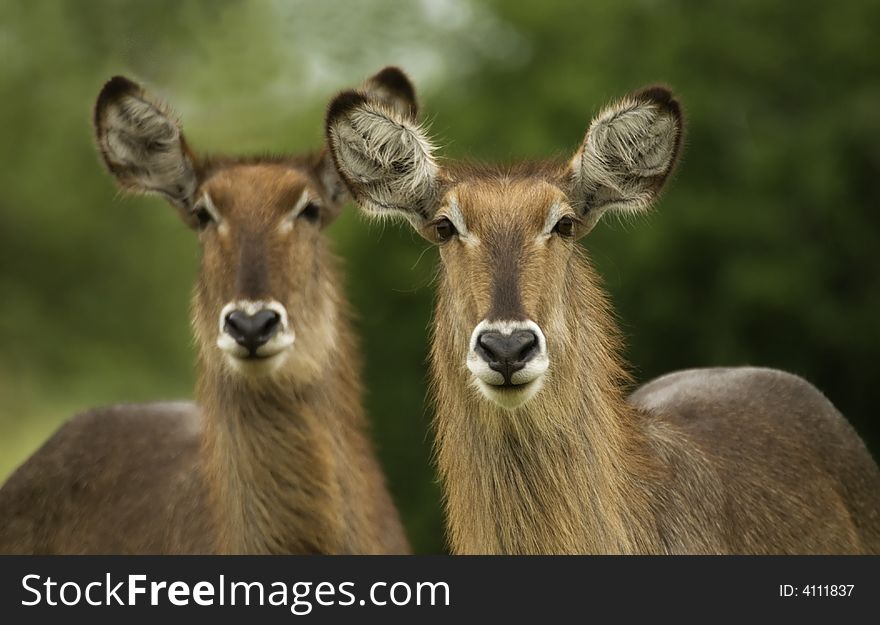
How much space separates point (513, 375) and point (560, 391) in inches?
24.9

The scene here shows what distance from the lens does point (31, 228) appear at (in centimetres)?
3866

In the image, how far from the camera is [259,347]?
365 inches

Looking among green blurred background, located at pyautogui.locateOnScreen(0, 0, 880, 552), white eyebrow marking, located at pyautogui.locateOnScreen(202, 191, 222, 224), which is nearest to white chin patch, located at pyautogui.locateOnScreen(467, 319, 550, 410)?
white eyebrow marking, located at pyautogui.locateOnScreen(202, 191, 222, 224)

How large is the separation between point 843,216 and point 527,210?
1560 centimetres

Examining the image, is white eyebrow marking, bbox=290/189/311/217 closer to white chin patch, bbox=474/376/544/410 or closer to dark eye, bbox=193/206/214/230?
dark eye, bbox=193/206/214/230

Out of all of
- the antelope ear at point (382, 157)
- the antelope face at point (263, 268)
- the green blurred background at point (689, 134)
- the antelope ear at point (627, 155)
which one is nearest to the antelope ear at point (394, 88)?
the antelope face at point (263, 268)

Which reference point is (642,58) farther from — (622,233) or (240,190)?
(240,190)

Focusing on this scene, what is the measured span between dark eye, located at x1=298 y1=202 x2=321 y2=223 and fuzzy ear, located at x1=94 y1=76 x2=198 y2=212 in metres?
0.88

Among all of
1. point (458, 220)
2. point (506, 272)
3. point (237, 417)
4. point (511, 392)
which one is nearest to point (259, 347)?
point (237, 417)

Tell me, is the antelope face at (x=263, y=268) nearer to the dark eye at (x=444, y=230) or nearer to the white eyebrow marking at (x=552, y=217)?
the dark eye at (x=444, y=230)

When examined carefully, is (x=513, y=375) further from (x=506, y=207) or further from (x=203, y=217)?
(x=203, y=217)

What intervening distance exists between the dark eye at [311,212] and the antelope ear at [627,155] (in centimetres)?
249

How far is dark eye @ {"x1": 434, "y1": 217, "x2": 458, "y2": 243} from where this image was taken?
7.79 metres

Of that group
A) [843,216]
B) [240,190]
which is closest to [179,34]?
[240,190]
